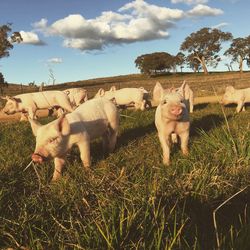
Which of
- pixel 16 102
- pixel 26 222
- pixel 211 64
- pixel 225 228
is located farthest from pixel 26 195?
pixel 211 64

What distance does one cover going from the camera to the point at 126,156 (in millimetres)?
6992

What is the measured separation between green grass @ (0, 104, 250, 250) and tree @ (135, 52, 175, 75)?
292ft

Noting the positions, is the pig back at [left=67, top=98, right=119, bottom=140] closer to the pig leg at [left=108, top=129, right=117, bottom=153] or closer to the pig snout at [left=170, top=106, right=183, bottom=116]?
the pig leg at [left=108, top=129, right=117, bottom=153]

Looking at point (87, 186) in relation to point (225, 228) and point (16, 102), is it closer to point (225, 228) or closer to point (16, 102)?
point (225, 228)

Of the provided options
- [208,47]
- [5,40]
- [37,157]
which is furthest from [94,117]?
[208,47]

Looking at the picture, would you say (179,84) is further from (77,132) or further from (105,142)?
(77,132)

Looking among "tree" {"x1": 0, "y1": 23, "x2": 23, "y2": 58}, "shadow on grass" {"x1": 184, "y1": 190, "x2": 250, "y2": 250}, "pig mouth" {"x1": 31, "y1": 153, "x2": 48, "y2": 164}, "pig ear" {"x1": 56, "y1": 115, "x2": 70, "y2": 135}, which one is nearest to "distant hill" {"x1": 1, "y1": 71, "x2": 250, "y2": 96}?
"tree" {"x1": 0, "y1": 23, "x2": 23, "y2": 58}

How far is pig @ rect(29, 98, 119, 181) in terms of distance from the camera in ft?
18.7

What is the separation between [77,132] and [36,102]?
10.7 metres

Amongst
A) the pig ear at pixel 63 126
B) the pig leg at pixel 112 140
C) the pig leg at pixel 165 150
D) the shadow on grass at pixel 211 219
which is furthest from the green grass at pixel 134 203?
the pig ear at pixel 63 126

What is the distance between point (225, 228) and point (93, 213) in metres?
1.34

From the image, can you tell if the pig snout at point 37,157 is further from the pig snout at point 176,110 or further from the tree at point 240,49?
the tree at point 240,49

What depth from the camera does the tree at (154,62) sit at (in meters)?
94.8

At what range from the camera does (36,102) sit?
649 inches
